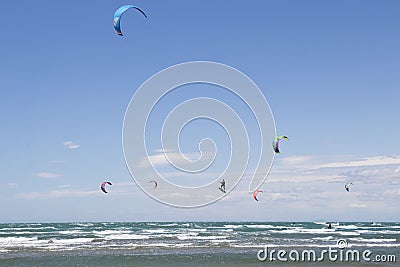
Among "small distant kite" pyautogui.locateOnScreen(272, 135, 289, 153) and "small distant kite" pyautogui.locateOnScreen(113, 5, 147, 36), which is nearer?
"small distant kite" pyautogui.locateOnScreen(113, 5, 147, 36)

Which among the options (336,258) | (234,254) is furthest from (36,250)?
(336,258)

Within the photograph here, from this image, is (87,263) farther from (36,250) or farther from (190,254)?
(36,250)

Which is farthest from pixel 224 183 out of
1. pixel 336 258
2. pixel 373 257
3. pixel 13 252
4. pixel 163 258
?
pixel 13 252

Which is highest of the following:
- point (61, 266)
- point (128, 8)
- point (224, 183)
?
point (128, 8)

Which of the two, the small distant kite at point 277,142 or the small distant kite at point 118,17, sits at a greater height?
the small distant kite at point 118,17

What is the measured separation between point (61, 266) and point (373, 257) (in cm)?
1477

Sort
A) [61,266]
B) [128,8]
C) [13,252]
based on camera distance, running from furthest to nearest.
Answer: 1. [13,252]
2. [61,266]
3. [128,8]

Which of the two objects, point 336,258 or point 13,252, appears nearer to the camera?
point 336,258

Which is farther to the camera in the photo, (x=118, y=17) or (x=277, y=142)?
(x=277, y=142)

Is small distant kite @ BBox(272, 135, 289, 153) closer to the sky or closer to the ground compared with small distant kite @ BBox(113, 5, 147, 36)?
closer to the ground

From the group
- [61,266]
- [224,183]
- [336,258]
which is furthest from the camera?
[336,258]

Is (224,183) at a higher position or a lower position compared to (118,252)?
higher

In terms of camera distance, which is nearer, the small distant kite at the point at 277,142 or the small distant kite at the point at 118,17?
the small distant kite at the point at 118,17

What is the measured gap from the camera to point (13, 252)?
26781 mm
